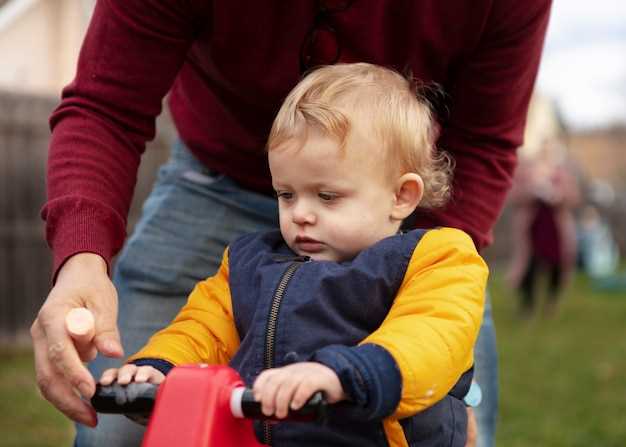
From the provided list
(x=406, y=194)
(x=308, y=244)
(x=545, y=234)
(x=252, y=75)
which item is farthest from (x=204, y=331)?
(x=545, y=234)

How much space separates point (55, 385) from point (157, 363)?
0.19 metres

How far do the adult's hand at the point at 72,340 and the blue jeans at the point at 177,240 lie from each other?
1.59 feet

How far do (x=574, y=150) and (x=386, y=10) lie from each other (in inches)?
2045

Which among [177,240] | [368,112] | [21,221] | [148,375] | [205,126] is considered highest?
[368,112]

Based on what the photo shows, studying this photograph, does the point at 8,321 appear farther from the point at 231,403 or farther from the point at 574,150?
the point at 574,150

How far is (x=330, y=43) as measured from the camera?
2.08 m

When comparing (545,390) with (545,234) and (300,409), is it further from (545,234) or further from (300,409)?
(300,409)

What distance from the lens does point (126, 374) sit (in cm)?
168

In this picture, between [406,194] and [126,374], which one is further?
[406,194]

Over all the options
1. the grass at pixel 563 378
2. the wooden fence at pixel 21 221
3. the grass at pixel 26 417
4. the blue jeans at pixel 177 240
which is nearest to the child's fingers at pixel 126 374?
the blue jeans at pixel 177 240

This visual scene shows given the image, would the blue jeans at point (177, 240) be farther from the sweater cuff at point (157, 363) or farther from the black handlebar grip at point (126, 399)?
the black handlebar grip at point (126, 399)

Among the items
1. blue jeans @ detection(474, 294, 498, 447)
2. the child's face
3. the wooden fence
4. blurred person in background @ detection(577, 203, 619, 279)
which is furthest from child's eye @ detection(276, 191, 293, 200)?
blurred person in background @ detection(577, 203, 619, 279)

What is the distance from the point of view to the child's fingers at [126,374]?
1.65 m

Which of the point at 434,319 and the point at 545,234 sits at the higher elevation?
the point at 434,319
